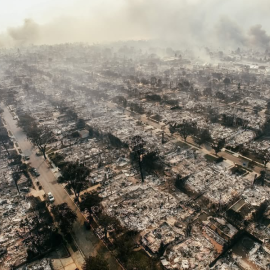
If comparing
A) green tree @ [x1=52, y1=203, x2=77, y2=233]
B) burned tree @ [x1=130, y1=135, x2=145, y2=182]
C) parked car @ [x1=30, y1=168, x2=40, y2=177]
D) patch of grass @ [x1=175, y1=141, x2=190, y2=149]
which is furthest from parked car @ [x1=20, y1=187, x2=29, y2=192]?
patch of grass @ [x1=175, y1=141, x2=190, y2=149]

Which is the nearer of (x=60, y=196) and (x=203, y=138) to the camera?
(x=60, y=196)

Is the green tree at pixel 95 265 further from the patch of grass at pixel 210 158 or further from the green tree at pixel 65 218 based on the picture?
the patch of grass at pixel 210 158

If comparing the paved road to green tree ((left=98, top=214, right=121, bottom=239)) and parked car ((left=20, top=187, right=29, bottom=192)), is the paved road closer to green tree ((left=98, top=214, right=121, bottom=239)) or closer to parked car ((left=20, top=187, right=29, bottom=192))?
green tree ((left=98, top=214, right=121, bottom=239))

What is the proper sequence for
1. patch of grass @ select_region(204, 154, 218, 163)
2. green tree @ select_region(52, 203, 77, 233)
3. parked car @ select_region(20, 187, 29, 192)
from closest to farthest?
1. green tree @ select_region(52, 203, 77, 233)
2. parked car @ select_region(20, 187, 29, 192)
3. patch of grass @ select_region(204, 154, 218, 163)

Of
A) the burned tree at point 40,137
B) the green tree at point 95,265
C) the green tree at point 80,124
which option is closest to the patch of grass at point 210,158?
the green tree at point 95,265

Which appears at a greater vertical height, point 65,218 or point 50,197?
point 65,218

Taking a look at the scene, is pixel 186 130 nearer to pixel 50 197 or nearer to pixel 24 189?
pixel 50 197

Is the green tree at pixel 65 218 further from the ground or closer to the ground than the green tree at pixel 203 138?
further from the ground

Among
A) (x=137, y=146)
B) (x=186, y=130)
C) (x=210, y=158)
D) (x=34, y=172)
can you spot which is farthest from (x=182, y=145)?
(x=34, y=172)
